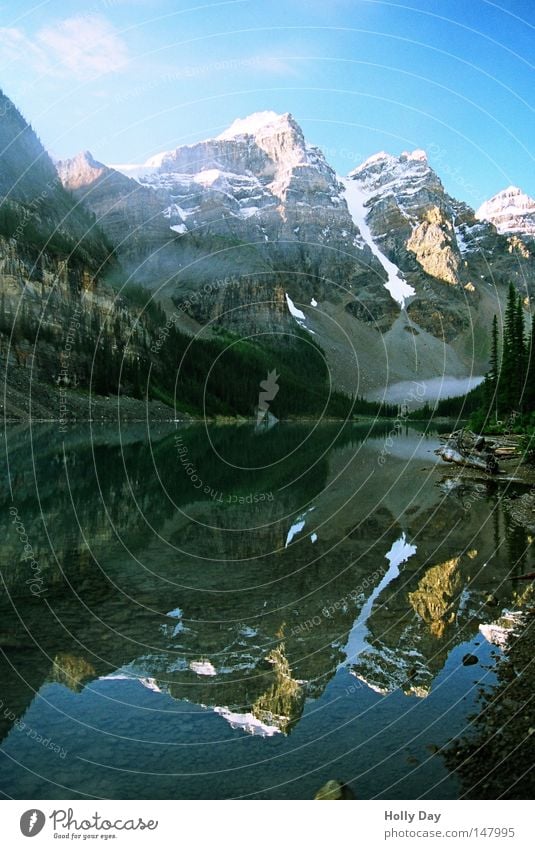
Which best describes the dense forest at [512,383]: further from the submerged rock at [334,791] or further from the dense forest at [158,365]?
the dense forest at [158,365]

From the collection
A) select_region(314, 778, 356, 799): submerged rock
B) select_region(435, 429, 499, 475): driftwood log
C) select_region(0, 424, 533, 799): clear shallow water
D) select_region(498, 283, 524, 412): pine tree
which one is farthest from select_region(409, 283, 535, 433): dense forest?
select_region(314, 778, 356, 799): submerged rock

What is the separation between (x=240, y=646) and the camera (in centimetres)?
1055

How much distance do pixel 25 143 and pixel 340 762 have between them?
512ft

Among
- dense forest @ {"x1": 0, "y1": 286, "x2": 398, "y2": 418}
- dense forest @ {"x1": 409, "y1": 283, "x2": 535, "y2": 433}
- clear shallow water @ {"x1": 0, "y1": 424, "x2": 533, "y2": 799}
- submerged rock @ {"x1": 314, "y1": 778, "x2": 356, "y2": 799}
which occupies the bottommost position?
submerged rock @ {"x1": 314, "y1": 778, "x2": 356, "y2": 799}

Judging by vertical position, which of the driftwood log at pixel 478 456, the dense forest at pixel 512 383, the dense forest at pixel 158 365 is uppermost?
the dense forest at pixel 158 365

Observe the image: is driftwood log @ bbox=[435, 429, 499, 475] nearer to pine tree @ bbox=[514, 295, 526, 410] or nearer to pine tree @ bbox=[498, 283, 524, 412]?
pine tree @ bbox=[498, 283, 524, 412]

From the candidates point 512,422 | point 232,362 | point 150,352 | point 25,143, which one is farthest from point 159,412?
point 512,422

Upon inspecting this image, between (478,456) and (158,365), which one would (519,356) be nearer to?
(478,456)

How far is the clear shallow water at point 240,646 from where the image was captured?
6.94 meters

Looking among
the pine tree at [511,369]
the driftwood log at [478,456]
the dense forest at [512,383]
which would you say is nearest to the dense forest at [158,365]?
the dense forest at [512,383]

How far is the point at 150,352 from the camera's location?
13412cm

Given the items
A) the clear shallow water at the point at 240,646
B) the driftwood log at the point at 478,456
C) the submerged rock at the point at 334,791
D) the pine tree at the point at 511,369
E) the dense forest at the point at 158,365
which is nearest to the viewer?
the submerged rock at the point at 334,791

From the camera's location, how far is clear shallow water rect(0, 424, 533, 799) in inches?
273

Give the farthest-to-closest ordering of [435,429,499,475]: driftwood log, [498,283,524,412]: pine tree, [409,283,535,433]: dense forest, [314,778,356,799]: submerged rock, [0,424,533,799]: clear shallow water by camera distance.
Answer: [498,283,524,412]: pine tree
[409,283,535,433]: dense forest
[435,429,499,475]: driftwood log
[0,424,533,799]: clear shallow water
[314,778,356,799]: submerged rock
